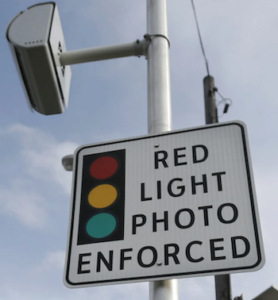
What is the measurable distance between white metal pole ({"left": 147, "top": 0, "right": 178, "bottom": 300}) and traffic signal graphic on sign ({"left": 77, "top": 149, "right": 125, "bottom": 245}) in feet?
1.03

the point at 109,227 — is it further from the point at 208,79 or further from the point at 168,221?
the point at 208,79

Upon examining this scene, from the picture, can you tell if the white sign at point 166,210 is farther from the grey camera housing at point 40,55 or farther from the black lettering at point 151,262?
the grey camera housing at point 40,55

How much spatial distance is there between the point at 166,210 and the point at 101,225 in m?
0.27

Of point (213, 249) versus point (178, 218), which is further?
point (178, 218)

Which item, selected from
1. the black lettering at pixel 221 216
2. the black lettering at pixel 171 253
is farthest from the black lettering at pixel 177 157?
the black lettering at pixel 171 253

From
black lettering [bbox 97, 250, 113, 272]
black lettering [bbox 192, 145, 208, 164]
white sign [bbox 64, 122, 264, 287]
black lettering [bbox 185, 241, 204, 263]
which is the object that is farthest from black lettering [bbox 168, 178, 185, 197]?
black lettering [bbox 97, 250, 113, 272]

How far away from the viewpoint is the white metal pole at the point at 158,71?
2.29 metres

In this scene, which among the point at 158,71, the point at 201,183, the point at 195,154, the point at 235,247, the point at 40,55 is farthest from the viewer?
the point at 158,71

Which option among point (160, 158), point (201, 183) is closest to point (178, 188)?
point (201, 183)

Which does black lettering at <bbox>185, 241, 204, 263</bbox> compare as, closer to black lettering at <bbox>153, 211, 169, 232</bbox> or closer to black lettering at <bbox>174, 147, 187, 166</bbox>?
black lettering at <bbox>153, 211, 169, 232</bbox>

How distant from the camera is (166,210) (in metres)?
1.80

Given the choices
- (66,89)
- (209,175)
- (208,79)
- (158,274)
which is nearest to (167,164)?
(209,175)

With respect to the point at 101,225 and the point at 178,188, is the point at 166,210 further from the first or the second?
the point at 101,225

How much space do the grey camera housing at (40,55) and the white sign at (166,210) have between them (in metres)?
0.63
